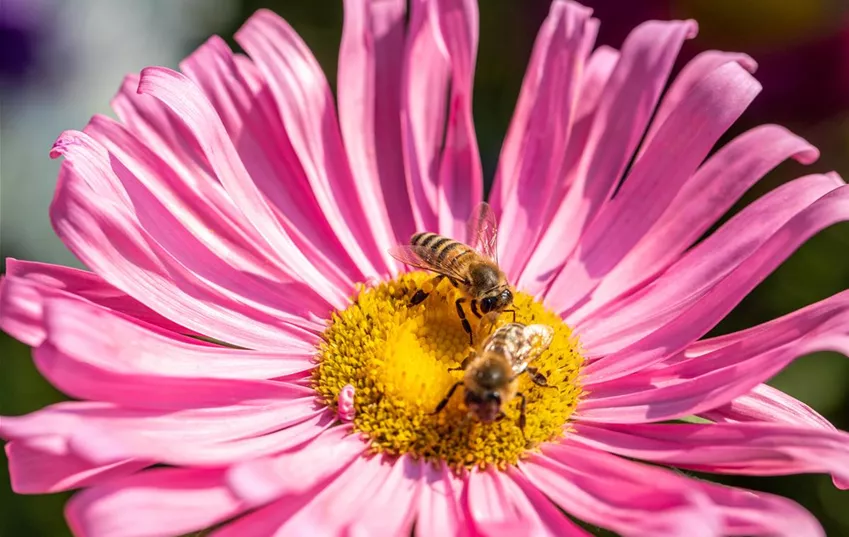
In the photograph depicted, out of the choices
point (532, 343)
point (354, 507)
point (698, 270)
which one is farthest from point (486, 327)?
point (354, 507)

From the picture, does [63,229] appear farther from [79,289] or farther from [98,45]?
[98,45]

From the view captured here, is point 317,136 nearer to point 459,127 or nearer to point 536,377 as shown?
point 459,127

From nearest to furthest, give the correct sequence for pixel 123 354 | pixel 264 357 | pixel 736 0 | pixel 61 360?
pixel 61 360
pixel 123 354
pixel 264 357
pixel 736 0

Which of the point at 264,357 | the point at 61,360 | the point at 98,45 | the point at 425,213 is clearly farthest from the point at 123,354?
the point at 98,45

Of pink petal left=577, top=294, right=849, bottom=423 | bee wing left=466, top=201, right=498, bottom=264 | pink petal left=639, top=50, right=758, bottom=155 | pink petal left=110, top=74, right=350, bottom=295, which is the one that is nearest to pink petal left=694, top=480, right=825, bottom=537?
pink petal left=577, top=294, right=849, bottom=423

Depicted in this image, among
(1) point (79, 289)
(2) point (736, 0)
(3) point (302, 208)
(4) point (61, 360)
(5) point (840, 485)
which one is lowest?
(4) point (61, 360)

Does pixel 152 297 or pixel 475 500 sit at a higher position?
pixel 152 297
